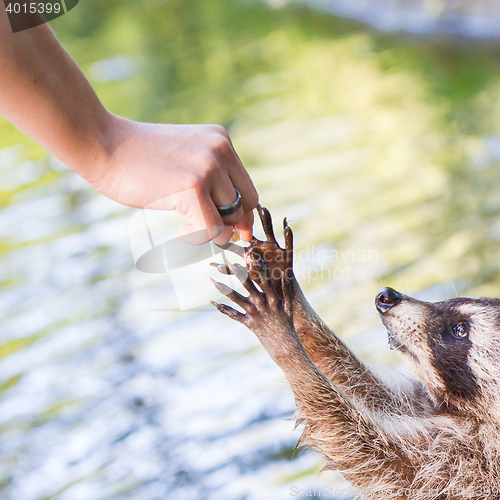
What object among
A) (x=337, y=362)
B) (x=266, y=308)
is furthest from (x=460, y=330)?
(x=266, y=308)

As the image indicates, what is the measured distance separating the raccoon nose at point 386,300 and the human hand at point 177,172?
0.81 m

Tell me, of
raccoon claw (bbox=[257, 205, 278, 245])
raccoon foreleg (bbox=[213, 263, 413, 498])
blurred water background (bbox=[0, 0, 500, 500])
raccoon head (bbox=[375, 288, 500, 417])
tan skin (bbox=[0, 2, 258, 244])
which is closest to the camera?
tan skin (bbox=[0, 2, 258, 244])

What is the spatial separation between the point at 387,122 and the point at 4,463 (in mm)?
4161

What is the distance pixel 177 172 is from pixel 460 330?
3.79 ft

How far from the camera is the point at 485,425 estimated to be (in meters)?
1.79

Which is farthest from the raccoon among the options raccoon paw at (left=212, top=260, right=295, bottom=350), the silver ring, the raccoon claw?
the silver ring

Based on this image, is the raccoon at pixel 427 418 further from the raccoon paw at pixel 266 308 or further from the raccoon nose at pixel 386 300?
the raccoon paw at pixel 266 308

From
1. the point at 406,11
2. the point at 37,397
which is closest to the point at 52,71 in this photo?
the point at 37,397

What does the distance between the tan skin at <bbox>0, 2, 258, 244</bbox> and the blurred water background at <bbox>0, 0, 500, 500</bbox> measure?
112cm

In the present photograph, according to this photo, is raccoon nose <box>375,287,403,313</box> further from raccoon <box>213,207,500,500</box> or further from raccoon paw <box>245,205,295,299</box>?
raccoon paw <box>245,205,295,299</box>

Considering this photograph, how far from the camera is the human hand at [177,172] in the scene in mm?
1069

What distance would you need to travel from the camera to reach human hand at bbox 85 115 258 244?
42.1 inches

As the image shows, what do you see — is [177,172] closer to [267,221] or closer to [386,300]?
[267,221]

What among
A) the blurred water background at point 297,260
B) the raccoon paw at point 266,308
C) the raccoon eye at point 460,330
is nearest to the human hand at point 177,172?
the raccoon paw at point 266,308
